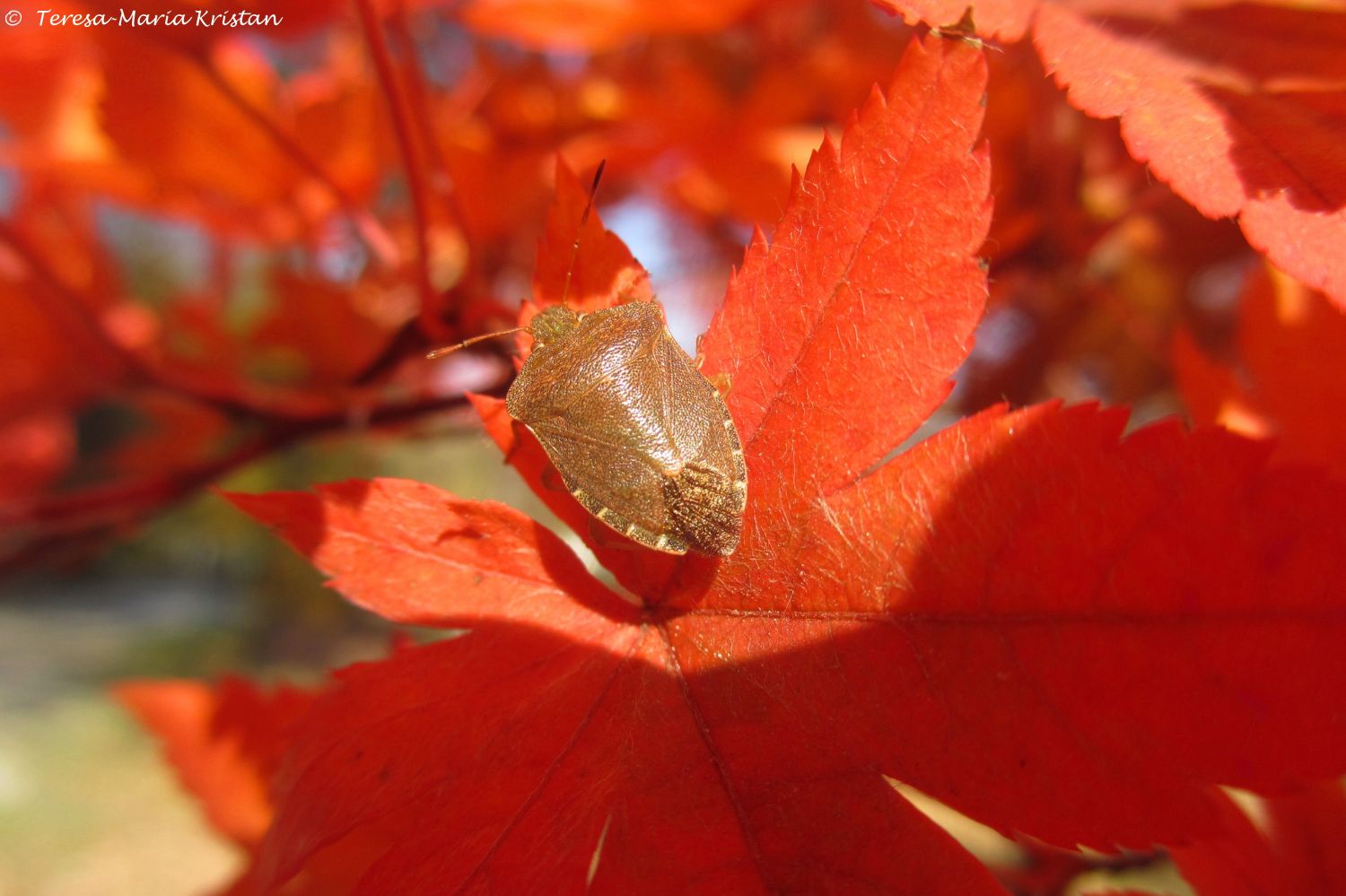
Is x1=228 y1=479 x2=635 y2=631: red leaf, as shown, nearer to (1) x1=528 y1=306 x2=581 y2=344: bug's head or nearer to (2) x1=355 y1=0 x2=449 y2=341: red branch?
(1) x1=528 y1=306 x2=581 y2=344: bug's head

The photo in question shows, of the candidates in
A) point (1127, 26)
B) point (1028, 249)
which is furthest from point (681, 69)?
point (1127, 26)

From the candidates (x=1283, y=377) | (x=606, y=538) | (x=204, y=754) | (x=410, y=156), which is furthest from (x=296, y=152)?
(x=1283, y=377)

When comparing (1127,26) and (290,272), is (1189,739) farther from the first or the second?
(290,272)

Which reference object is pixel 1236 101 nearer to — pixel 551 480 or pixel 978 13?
pixel 978 13

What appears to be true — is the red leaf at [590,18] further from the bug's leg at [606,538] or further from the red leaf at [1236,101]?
the bug's leg at [606,538]

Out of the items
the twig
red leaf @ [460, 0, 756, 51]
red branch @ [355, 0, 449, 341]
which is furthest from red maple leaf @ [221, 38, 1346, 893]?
red leaf @ [460, 0, 756, 51]

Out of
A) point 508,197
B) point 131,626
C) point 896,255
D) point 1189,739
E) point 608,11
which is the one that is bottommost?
point 131,626

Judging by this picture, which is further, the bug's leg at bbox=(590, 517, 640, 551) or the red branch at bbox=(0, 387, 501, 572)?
the red branch at bbox=(0, 387, 501, 572)
